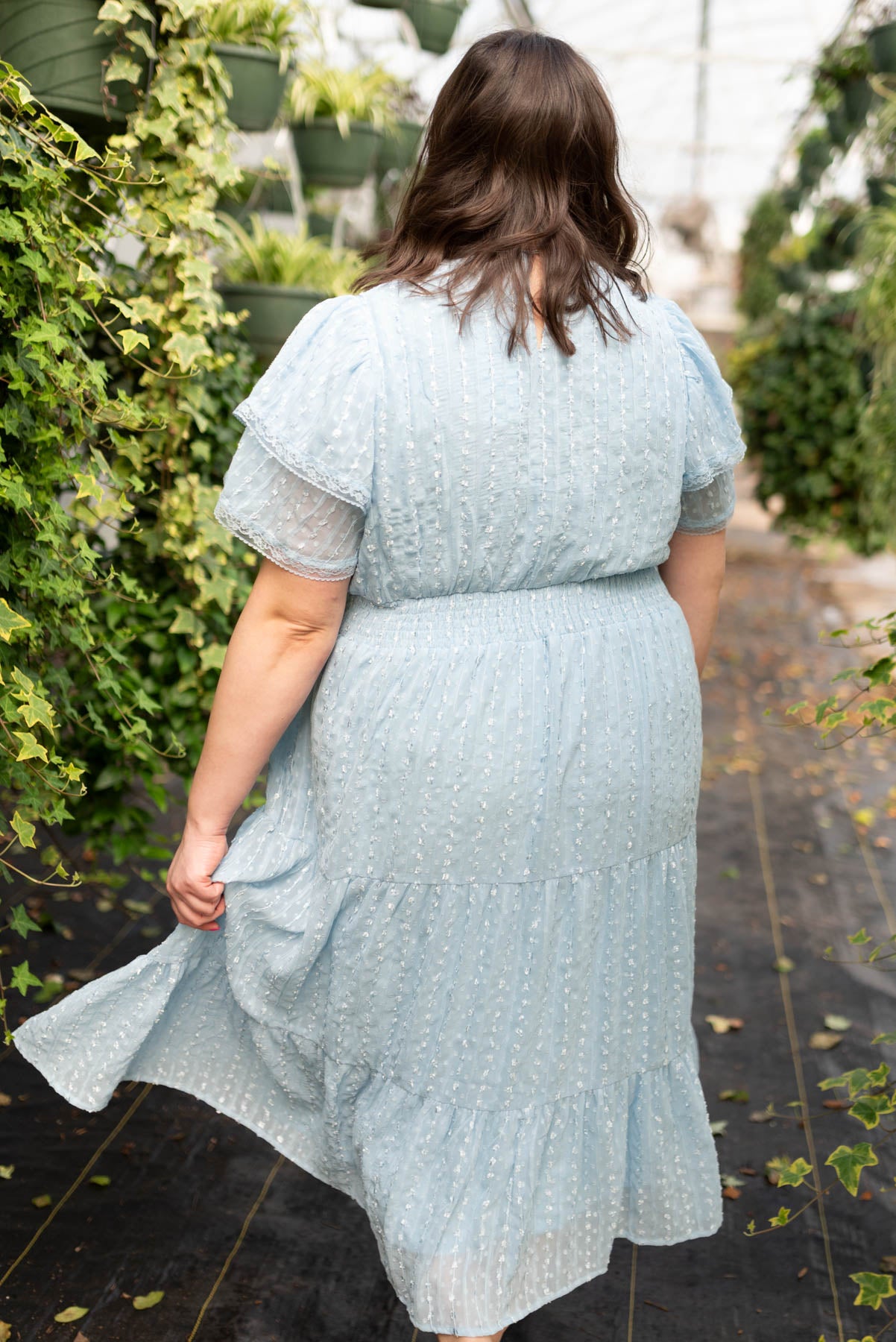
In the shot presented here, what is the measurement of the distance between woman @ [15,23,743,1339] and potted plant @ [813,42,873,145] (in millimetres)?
4022

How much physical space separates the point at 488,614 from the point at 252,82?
181 cm

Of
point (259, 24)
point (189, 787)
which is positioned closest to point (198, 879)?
point (189, 787)

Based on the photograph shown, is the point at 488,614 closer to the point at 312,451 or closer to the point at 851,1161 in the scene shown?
the point at 312,451

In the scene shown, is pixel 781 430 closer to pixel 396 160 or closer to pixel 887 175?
pixel 887 175

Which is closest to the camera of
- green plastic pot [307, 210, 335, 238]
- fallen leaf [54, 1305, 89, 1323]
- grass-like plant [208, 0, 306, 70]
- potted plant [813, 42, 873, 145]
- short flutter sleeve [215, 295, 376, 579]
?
short flutter sleeve [215, 295, 376, 579]

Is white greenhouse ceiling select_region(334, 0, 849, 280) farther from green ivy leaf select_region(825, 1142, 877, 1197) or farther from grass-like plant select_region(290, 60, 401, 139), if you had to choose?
green ivy leaf select_region(825, 1142, 877, 1197)

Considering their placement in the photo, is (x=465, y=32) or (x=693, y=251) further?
(x=693, y=251)

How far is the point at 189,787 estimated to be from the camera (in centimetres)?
262

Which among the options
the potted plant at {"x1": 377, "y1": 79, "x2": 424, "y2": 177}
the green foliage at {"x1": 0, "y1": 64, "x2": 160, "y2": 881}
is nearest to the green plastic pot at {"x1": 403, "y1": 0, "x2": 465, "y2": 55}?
the potted plant at {"x1": 377, "y1": 79, "x2": 424, "y2": 177}

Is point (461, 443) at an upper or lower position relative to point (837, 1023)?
upper

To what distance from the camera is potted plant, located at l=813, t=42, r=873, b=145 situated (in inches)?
193

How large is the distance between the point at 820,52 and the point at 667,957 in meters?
4.59

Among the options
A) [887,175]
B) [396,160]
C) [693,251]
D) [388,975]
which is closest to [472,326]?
[388,975]

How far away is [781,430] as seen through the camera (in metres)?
6.80
